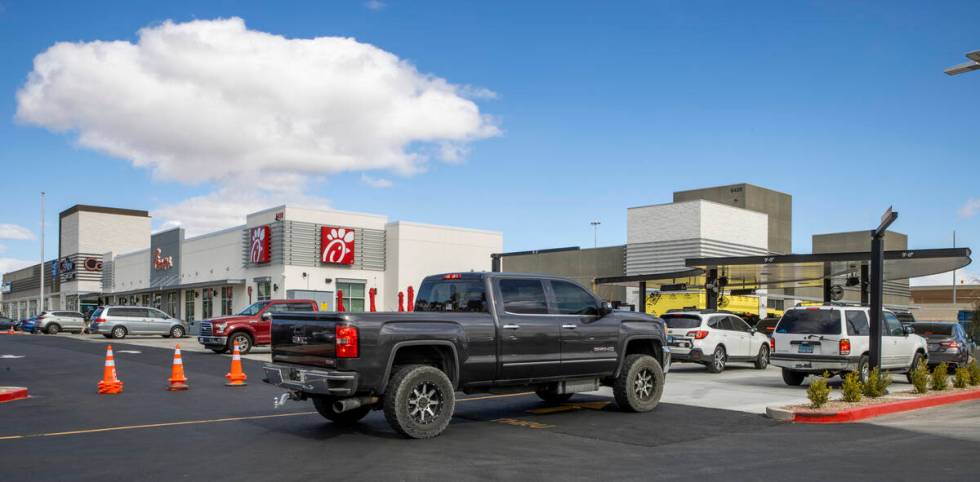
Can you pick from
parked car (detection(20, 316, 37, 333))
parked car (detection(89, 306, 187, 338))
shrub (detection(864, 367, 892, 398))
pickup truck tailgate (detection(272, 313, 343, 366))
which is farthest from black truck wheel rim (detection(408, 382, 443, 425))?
parked car (detection(20, 316, 37, 333))

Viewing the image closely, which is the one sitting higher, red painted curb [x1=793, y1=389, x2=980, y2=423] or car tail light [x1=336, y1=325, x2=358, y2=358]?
car tail light [x1=336, y1=325, x2=358, y2=358]

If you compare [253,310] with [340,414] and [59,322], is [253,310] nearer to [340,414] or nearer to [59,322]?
[340,414]

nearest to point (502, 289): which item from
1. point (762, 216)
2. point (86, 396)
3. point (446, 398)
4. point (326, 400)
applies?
point (446, 398)

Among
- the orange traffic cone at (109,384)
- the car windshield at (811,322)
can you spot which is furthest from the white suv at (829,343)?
the orange traffic cone at (109,384)

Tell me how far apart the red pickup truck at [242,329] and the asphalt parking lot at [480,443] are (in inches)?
476

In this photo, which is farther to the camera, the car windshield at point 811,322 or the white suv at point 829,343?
the car windshield at point 811,322

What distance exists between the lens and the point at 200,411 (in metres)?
12.3

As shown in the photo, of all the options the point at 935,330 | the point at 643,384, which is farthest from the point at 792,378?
the point at 935,330

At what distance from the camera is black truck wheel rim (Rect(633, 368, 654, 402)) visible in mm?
12383

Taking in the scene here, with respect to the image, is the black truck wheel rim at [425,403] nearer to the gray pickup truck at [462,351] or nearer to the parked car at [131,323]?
the gray pickup truck at [462,351]

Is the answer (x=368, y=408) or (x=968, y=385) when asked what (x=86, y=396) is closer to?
(x=368, y=408)

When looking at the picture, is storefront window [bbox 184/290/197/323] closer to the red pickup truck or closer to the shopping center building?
→ the shopping center building

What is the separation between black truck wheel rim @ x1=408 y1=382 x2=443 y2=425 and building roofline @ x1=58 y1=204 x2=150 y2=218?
7561 cm

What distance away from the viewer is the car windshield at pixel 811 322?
16.2 m
